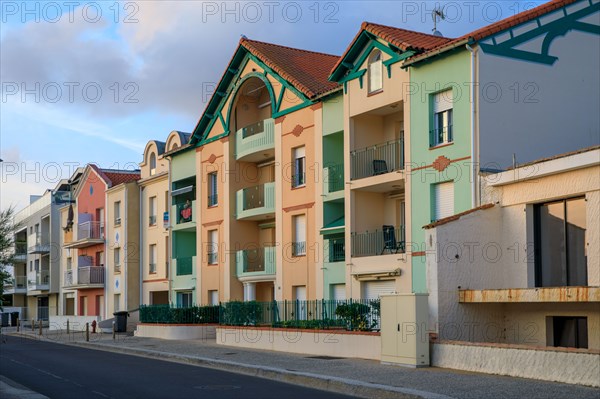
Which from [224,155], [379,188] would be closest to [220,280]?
[224,155]

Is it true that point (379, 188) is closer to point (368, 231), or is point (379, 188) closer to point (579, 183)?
point (368, 231)

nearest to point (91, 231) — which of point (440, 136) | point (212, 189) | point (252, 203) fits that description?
point (212, 189)

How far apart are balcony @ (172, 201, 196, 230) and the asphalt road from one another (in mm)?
13252

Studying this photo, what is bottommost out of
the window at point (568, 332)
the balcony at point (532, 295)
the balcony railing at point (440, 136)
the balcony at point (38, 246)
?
the window at point (568, 332)

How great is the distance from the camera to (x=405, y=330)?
20.9 metres

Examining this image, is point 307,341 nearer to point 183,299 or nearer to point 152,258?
point 183,299

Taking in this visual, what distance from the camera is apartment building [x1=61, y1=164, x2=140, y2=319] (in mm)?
49188

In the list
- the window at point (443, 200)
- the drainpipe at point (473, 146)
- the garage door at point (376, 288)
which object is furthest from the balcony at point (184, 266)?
the drainpipe at point (473, 146)

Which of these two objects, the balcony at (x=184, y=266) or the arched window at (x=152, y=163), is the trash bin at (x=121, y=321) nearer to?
the balcony at (x=184, y=266)

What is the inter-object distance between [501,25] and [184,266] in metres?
23.1

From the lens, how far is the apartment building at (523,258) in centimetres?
1994

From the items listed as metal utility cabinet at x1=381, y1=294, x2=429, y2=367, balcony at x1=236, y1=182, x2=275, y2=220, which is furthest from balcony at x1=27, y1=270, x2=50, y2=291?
metal utility cabinet at x1=381, y1=294, x2=429, y2=367

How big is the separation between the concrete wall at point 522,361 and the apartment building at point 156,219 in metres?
25.1

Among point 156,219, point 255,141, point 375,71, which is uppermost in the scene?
point 375,71
